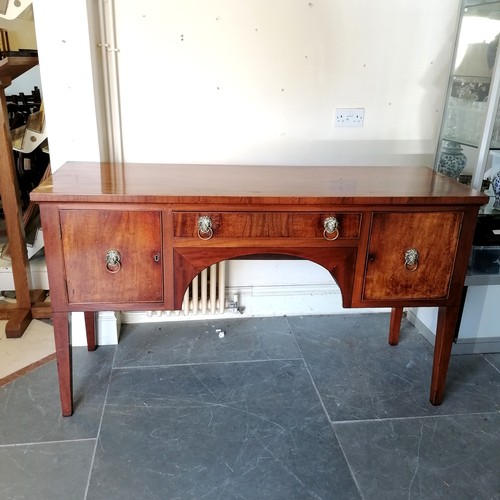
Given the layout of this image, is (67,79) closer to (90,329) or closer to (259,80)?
(259,80)

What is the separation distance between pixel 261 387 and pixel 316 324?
567 millimetres

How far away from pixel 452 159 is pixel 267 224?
1142 mm

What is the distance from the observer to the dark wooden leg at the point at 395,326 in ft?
7.14

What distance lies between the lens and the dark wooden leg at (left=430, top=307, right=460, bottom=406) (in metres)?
1.75

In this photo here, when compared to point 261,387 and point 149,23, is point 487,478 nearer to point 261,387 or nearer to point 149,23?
point 261,387

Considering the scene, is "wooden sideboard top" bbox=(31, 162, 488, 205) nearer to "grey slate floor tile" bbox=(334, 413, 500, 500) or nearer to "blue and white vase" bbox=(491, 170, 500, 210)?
"blue and white vase" bbox=(491, 170, 500, 210)

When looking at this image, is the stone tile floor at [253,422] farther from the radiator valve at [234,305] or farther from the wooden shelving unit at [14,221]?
the wooden shelving unit at [14,221]

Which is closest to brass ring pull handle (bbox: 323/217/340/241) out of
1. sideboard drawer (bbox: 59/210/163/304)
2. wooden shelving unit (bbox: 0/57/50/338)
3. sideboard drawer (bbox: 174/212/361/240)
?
sideboard drawer (bbox: 174/212/361/240)

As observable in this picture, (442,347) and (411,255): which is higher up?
(411,255)

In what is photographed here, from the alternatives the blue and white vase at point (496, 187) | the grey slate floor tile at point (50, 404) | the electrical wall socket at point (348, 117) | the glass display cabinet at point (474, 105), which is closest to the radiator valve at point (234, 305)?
the grey slate floor tile at point (50, 404)

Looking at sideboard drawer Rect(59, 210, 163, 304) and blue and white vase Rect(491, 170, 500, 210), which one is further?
blue and white vase Rect(491, 170, 500, 210)

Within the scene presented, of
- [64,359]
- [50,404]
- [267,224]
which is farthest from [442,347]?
[50,404]

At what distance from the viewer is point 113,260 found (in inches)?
59.5

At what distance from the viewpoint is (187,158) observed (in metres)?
2.09
